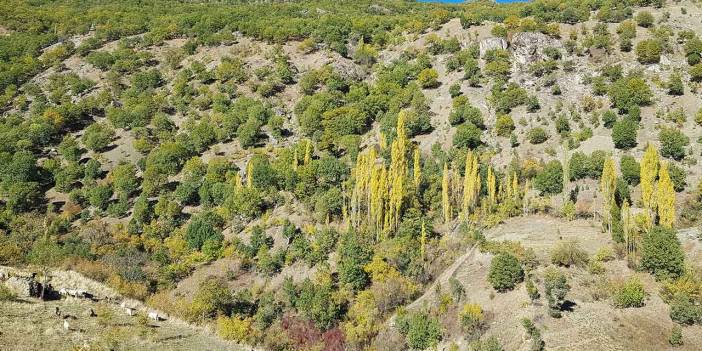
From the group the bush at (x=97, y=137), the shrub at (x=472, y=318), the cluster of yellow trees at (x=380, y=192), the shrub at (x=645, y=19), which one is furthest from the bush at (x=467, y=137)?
the bush at (x=97, y=137)

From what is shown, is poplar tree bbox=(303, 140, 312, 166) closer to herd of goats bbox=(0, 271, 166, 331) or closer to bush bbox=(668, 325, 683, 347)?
bush bbox=(668, 325, 683, 347)

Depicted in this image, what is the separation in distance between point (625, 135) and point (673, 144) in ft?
18.4

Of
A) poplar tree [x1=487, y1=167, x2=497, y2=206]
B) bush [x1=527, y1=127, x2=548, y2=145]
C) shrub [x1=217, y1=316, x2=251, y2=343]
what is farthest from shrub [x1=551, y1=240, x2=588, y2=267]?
bush [x1=527, y1=127, x2=548, y2=145]

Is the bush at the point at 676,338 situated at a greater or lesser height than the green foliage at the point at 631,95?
lesser

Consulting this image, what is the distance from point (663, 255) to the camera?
4006cm

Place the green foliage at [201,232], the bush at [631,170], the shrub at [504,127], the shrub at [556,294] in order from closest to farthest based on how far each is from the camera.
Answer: the shrub at [556,294] < the bush at [631,170] < the green foliage at [201,232] < the shrub at [504,127]

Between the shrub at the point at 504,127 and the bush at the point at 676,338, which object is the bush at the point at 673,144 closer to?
the shrub at the point at 504,127

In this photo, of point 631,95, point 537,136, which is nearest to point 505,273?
point 537,136

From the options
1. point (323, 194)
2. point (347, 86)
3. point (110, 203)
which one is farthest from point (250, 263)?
point (347, 86)

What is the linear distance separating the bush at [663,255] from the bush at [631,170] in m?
20.5

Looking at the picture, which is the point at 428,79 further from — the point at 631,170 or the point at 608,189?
the point at 608,189

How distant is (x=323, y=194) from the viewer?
233ft

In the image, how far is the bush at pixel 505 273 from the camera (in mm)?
40469

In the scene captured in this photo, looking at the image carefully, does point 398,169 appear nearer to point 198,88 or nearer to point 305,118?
point 305,118
